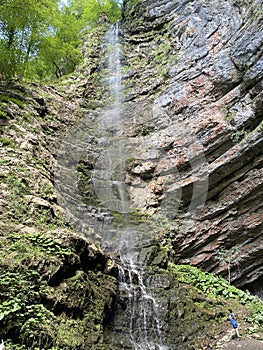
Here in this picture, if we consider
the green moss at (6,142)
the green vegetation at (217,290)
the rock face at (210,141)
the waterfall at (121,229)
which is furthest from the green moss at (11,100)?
the green vegetation at (217,290)

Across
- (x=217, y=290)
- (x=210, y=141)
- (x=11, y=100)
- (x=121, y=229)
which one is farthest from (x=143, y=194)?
(x=11, y=100)

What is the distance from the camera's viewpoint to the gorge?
5.27 m

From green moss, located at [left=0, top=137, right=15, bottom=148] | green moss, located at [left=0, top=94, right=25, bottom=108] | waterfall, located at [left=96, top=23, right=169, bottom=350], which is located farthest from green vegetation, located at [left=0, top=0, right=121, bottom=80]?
waterfall, located at [left=96, top=23, right=169, bottom=350]

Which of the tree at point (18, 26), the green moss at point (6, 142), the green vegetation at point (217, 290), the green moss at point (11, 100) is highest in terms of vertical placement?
the tree at point (18, 26)

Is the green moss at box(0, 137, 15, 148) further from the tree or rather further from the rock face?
the rock face

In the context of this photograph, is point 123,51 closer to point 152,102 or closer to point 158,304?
point 152,102

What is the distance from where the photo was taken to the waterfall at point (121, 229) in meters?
6.58

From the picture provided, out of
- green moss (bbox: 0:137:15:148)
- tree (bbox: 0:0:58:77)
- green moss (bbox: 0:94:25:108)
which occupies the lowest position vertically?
green moss (bbox: 0:137:15:148)

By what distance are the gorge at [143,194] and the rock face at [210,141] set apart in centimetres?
5

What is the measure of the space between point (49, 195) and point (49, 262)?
2.47 metres

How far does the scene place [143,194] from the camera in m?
11.5

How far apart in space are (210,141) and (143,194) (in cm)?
328

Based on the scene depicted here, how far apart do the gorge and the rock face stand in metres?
0.05

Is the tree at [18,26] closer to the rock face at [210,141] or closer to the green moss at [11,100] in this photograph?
the green moss at [11,100]
